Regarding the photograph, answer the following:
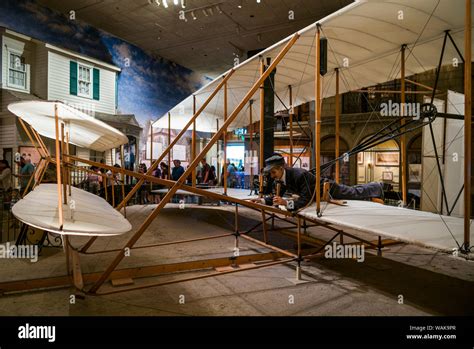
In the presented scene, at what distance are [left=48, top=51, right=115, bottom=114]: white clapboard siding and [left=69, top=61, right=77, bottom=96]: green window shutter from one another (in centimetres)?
17

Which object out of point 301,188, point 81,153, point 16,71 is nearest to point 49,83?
point 16,71

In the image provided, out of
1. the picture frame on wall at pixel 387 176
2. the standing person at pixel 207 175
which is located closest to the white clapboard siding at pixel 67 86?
the standing person at pixel 207 175

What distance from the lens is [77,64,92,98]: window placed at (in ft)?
53.6

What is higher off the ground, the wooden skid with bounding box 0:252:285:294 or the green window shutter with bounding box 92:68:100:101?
the green window shutter with bounding box 92:68:100:101

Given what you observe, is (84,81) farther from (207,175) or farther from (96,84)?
(207,175)

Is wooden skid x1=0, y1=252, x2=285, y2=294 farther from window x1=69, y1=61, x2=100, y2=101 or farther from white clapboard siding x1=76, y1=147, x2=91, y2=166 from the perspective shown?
window x1=69, y1=61, x2=100, y2=101

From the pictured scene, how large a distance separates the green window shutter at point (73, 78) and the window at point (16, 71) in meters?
2.01

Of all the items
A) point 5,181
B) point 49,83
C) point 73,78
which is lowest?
point 5,181

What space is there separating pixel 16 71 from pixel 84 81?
3331 mm

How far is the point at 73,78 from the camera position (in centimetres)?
1590

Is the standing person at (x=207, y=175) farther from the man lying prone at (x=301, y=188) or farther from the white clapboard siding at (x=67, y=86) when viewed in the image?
the white clapboard siding at (x=67, y=86)

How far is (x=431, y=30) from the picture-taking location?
184 inches

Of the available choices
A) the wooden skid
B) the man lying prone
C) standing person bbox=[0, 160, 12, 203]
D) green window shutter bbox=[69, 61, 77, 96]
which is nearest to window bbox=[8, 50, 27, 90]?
green window shutter bbox=[69, 61, 77, 96]

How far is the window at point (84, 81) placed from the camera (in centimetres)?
1634
